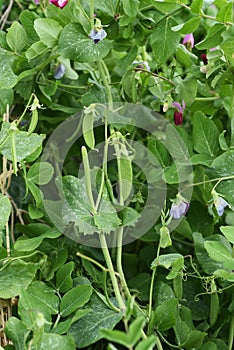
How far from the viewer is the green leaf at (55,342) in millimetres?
602

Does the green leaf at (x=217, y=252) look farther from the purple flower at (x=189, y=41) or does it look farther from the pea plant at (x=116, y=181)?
the purple flower at (x=189, y=41)

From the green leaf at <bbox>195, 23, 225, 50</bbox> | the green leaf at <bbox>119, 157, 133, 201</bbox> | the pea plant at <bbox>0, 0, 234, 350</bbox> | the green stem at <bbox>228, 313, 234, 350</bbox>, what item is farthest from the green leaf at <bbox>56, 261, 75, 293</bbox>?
the green leaf at <bbox>195, 23, 225, 50</bbox>

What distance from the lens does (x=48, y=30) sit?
82cm

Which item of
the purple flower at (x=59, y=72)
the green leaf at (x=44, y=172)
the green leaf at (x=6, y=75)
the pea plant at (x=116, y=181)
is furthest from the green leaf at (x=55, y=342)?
the purple flower at (x=59, y=72)

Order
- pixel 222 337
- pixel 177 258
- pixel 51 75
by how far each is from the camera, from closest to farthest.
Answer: pixel 177 258 → pixel 222 337 → pixel 51 75

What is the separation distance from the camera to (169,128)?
2.79ft

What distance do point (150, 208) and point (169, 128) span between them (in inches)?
4.4

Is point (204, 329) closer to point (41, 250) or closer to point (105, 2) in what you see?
point (41, 250)

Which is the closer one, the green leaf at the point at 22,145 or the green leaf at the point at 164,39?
the green leaf at the point at 22,145

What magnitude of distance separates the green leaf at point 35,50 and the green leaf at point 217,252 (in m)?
0.34

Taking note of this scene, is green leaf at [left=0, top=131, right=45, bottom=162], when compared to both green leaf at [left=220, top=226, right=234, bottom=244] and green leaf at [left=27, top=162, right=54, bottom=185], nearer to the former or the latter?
green leaf at [left=27, top=162, right=54, bottom=185]

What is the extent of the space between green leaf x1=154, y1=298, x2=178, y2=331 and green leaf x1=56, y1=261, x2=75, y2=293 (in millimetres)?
107

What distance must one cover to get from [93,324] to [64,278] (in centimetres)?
8

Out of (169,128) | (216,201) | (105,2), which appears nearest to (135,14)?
(105,2)
